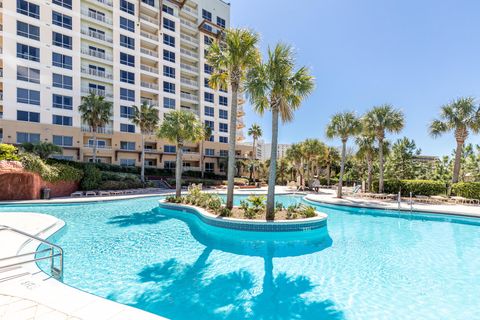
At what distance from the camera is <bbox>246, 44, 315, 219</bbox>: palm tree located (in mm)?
12055

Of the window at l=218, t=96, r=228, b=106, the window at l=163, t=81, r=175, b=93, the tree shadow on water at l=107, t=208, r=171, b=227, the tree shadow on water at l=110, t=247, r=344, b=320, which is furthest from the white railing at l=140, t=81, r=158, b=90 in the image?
the tree shadow on water at l=110, t=247, r=344, b=320

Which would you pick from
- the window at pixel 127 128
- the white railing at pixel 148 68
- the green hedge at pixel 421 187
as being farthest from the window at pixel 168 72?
the green hedge at pixel 421 187

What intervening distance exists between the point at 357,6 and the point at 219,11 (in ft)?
130

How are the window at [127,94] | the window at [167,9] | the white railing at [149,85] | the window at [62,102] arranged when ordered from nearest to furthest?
the window at [62,102] → the window at [127,94] → the white railing at [149,85] → the window at [167,9]

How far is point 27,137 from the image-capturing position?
2967cm

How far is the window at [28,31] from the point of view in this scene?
28.8 metres

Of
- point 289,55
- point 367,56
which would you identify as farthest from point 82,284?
point 367,56

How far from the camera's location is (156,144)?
135ft

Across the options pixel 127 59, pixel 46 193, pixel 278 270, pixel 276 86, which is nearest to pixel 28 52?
pixel 127 59

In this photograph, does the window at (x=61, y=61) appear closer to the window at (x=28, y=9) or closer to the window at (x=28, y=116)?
the window at (x=28, y=9)

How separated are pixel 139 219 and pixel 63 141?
2622 centimetres

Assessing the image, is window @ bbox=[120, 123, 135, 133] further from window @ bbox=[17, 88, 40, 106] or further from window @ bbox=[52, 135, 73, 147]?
window @ bbox=[17, 88, 40, 106]

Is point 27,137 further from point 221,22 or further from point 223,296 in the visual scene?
point 221,22

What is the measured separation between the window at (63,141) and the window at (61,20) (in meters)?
15.0
